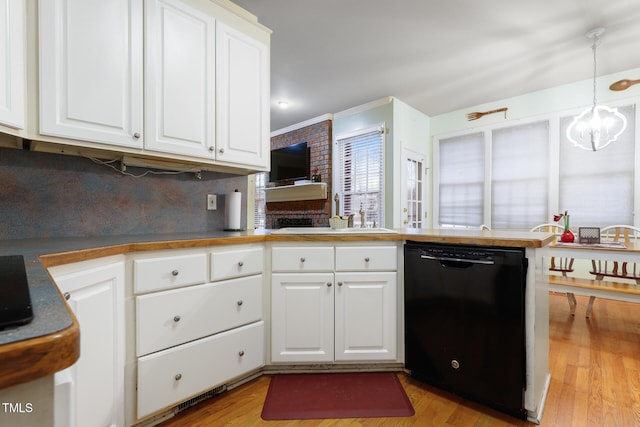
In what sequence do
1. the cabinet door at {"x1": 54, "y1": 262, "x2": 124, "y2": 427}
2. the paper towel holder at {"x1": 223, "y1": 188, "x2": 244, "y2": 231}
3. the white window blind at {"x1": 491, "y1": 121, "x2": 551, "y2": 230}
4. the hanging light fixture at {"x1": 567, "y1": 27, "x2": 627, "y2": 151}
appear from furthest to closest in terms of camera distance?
the white window blind at {"x1": 491, "y1": 121, "x2": 551, "y2": 230} < the hanging light fixture at {"x1": 567, "y1": 27, "x2": 627, "y2": 151} < the paper towel holder at {"x1": 223, "y1": 188, "x2": 244, "y2": 231} < the cabinet door at {"x1": 54, "y1": 262, "x2": 124, "y2": 427}

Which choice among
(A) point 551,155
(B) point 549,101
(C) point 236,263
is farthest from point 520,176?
(C) point 236,263

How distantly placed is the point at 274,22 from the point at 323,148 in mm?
2698

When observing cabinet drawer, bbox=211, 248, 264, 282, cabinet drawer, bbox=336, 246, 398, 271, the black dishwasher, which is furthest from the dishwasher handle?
cabinet drawer, bbox=211, 248, 264, 282

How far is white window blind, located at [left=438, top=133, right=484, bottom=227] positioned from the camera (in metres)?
4.80

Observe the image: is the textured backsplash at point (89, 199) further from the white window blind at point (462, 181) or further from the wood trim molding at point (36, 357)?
the white window blind at point (462, 181)

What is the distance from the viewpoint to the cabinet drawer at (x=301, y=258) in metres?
1.85

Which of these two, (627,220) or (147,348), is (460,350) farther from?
(627,220)

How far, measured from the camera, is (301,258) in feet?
6.07

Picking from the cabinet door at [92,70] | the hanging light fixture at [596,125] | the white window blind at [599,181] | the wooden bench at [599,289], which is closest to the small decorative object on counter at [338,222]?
the cabinet door at [92,70]

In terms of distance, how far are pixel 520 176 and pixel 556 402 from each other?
140 inches

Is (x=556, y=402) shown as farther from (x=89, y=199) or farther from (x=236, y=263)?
(x=89, y=199)

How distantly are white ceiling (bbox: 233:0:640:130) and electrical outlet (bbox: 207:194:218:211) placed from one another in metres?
1.63

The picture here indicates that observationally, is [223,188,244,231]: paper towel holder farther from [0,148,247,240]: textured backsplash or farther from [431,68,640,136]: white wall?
[431,68,640,136]: white wall

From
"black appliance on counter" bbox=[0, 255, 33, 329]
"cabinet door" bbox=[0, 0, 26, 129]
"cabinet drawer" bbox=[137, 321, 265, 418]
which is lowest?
"cabinet drawer" bbox=[137, 321, 265, 418]
